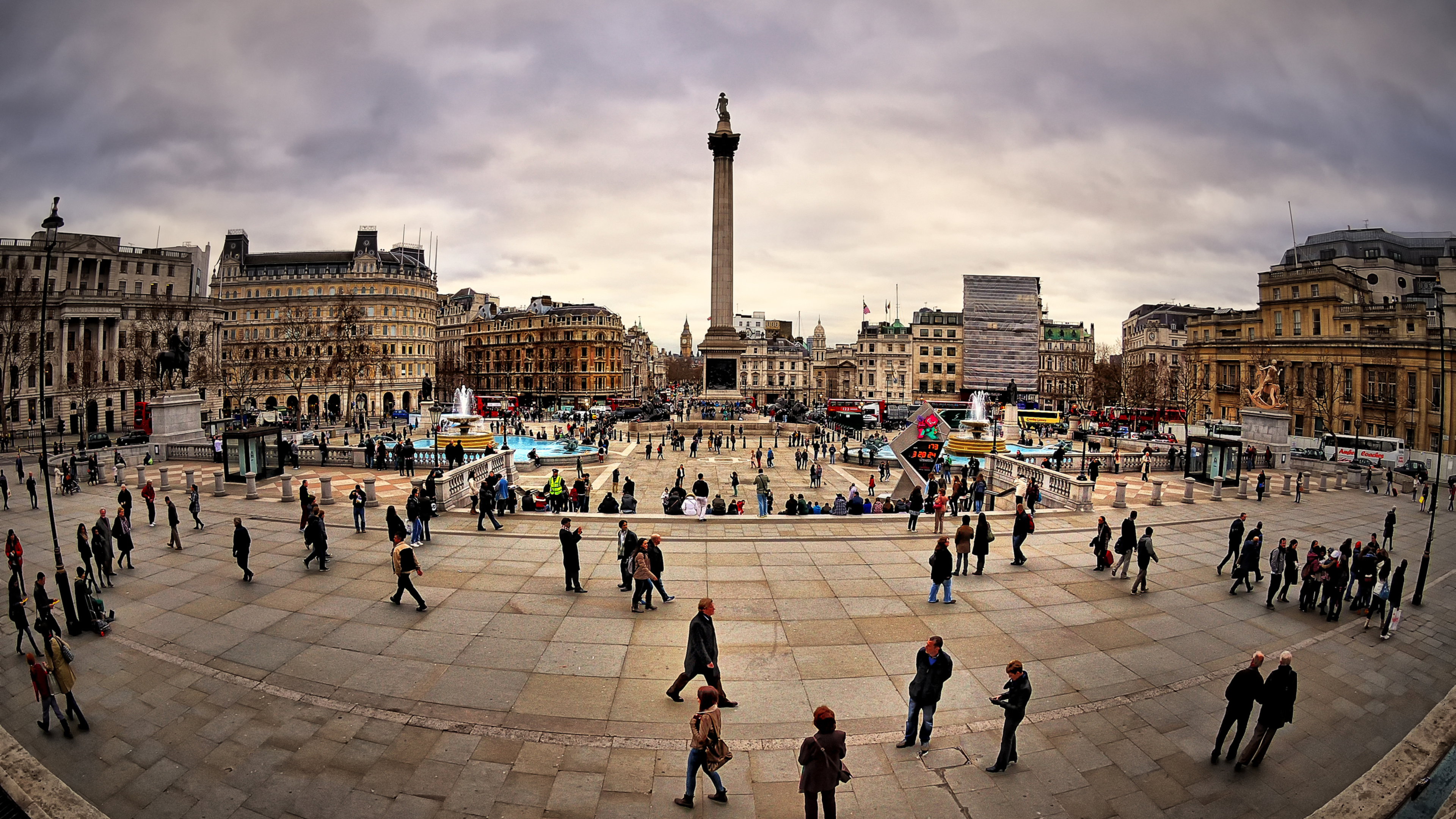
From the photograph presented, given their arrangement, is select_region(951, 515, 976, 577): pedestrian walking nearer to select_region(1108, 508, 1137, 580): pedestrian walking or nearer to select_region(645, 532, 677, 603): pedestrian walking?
select_region(1108, 508, 1137, 580): pedestrian walking

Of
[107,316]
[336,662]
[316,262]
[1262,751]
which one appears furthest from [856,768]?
[316,262]

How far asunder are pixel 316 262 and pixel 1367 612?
109245mm

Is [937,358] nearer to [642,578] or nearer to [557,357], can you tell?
[557,357]

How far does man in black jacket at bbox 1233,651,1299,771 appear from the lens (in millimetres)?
7508

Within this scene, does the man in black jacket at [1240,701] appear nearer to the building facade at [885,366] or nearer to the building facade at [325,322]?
the building facade at [325,322]

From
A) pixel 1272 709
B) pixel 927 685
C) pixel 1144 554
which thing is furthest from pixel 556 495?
pixel 1272 709

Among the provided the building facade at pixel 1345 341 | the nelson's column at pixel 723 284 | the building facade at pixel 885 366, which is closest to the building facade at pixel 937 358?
the building facade at pixel 885 366

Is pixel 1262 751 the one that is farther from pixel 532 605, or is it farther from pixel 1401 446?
pixel 1401 446

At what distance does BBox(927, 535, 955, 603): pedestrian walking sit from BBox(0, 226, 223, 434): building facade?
64292mm

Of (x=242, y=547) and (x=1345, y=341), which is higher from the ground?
(x=1345, y=341)

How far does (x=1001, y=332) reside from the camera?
9788 centimetres

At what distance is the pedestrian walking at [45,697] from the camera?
26.1 ft

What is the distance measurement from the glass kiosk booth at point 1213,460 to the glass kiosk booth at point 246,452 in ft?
125

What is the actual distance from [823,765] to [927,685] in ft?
7.12
